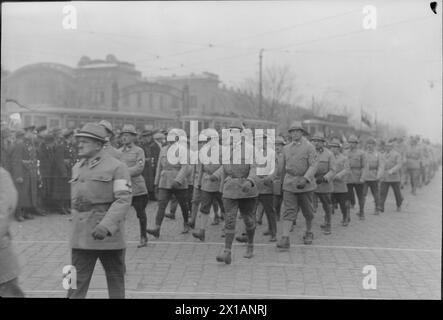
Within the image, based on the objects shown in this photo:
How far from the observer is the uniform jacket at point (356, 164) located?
33.0 feet

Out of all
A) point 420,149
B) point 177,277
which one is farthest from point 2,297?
point 420,149

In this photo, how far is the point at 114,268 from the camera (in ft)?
14.0

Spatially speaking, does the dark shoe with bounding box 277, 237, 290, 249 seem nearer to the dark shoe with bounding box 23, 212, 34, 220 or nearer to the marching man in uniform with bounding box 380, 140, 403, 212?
the marching man in uniform with bounding box 380, 140, 403, 212

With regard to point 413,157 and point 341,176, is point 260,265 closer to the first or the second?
point 341,176

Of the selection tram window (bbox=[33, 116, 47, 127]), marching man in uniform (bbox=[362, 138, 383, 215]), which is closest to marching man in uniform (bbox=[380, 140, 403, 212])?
marching man in uniform (bbox=[362, 138, 383, 215])

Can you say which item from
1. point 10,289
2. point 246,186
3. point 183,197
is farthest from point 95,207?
point 183,197

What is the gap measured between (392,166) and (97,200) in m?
8.72

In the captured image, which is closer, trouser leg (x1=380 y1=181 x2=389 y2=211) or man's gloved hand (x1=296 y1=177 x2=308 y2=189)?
man's gloved hand (x1=296 y1=177 x2=308 y2=189)

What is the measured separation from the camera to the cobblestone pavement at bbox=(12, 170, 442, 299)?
16.5 feet

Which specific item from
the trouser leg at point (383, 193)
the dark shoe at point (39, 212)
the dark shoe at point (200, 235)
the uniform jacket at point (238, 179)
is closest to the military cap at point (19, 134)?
the dark shoe at point (39, 212)

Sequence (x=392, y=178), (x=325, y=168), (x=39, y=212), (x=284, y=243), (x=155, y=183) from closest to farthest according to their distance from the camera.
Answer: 1. (x=284, y=243)
2. (x=155, y=183)
3. (x=325, y=168)
4. (x=39, y=212)
5. (x=392, y=178)

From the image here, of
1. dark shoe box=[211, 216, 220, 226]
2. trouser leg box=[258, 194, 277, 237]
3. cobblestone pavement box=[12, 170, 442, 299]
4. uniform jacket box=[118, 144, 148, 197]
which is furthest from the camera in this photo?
dark shoe box=[211, 216, 220, 226]

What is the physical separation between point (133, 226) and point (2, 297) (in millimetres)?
4063
